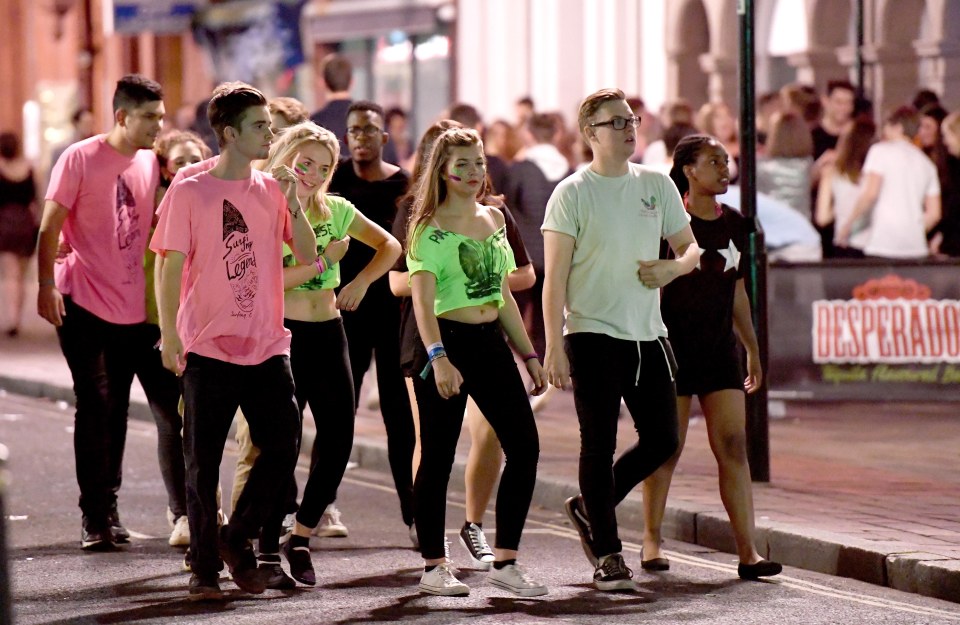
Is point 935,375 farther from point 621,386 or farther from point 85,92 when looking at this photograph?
point 85,92

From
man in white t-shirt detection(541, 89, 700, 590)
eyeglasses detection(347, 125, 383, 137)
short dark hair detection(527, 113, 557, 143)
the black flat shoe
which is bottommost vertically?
the black flat shoe

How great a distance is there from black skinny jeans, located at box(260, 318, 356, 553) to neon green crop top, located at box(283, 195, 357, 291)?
144 mm

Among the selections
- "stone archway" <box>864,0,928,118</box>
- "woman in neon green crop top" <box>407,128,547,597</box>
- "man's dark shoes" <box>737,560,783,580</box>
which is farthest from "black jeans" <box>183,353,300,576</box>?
"stone archway" <box>864,0,928,118</box>

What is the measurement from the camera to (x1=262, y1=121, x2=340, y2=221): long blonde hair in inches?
305

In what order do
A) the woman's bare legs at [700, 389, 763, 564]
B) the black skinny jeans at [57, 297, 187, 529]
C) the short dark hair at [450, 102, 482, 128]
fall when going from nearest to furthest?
1. the woman's bare legs at [700, 389, 763, 564]
2. the black skinny jeans at [57, 297, 187, 529]
3. the short dark hair at [450, 102, 482, 128]

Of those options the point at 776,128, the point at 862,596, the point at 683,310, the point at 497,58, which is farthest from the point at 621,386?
the point at 497,58

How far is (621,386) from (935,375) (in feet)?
18.3

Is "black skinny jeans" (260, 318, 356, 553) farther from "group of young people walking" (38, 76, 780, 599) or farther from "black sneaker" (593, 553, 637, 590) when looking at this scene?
"black sneaker" (593, 553, 637, 590)

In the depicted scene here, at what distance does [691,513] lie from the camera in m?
9.08

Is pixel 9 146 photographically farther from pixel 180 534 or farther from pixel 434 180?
pixel 434 180

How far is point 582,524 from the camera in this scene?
312 inches

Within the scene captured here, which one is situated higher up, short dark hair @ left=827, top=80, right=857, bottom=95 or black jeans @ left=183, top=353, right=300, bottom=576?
short dark hair @ left=827, top=80, right=857, bottom=95

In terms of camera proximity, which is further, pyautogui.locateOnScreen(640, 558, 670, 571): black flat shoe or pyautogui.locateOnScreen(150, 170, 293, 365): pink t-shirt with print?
pyautogui.locateOnScreen(640, 558, 670, 571): black flat shoe

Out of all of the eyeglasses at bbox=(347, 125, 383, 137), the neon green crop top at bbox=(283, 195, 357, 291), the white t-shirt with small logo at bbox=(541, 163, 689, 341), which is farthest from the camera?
the eyeglasses at bbox=(347, 125, 383, 137)
